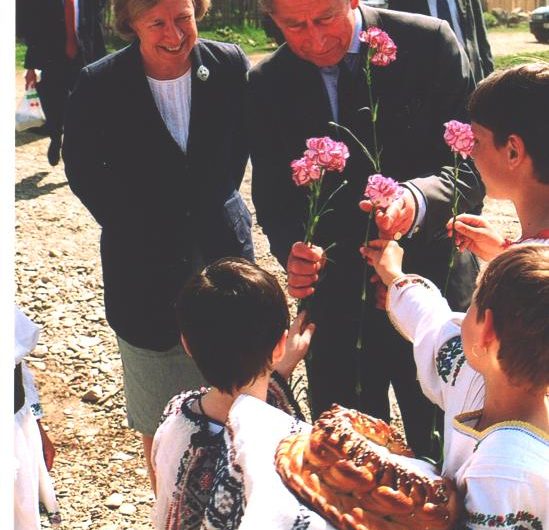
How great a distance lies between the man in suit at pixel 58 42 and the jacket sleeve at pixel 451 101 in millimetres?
5277

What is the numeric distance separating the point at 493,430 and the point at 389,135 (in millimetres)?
1394

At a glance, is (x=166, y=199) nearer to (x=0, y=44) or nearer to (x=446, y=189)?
(x=446, y=189)

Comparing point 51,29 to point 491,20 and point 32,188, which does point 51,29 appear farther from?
point 491,20

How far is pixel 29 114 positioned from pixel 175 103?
19.5ft

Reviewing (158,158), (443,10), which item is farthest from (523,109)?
(443,10)

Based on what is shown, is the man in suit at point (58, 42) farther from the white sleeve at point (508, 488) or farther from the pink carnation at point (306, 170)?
the white sleeve at point (508, 488)

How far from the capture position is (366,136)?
2.87 metres

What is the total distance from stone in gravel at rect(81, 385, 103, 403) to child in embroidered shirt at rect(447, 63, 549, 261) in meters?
2.89

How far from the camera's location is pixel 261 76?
2.97 metres

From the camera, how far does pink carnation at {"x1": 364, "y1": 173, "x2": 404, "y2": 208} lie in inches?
93.7

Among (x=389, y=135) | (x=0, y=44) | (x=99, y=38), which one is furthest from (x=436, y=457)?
(x=99, y=38)

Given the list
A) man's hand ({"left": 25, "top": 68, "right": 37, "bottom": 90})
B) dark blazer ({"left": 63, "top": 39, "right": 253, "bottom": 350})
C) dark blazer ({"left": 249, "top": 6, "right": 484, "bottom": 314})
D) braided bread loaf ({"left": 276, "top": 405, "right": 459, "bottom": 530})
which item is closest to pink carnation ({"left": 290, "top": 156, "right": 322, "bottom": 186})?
dark blazer ({"left": 249, "top": 6, "right": 484, "bottom": 314})

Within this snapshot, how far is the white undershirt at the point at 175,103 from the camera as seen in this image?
3.12m

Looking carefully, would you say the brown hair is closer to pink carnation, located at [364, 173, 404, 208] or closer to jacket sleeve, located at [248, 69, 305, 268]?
jacket sleeve, located at [248, 69, 305, 268]
